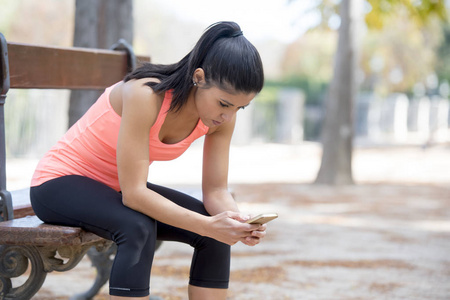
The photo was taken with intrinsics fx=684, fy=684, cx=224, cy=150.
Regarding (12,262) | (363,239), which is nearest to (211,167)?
(12,262)

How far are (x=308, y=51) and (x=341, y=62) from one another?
30381mm

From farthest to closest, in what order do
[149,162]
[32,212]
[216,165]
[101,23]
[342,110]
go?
[342,110] < [101,23] < [32,212] < [216,165] < [149,162]

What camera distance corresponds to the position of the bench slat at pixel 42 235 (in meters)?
2.29

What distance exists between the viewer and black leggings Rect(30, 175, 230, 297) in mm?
2152

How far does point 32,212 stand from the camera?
293cm

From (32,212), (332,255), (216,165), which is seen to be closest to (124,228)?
→ (216,165)

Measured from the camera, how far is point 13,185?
30.5ft

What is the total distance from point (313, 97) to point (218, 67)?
22894 millimetres

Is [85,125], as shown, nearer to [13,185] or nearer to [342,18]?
[13,185]

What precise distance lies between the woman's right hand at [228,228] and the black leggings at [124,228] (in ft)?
0.56

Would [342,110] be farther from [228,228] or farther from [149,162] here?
[228,228]

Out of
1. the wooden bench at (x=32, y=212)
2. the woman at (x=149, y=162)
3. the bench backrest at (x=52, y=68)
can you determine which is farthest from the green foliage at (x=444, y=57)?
the woman at (x=149, y=162)

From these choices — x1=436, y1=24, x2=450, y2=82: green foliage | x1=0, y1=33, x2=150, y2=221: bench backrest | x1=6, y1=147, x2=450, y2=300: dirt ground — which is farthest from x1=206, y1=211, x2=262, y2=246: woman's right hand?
x1=436, y1=24, x2=450, y2=82: green foliage

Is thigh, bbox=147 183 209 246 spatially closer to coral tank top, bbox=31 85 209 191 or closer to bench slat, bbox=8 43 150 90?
coral tank top, bbox=31 85 209 191
